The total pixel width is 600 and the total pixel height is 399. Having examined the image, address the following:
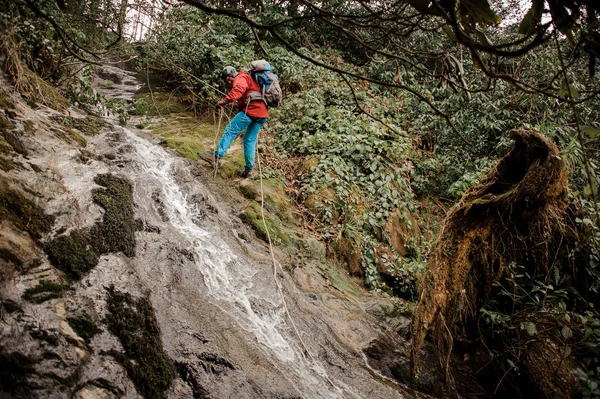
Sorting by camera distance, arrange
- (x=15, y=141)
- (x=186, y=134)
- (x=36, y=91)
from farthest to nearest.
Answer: (x=186, y=134)
(x=36, y=91)
(x=15, y=141)

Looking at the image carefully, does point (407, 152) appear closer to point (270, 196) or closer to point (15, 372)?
point (270, 196)

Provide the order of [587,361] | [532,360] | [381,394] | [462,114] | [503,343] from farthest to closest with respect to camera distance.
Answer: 1. [462,114]
2. [503,343]
3. [532,360]
4. [381,394]
5. [587,361]

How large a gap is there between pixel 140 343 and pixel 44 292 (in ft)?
2.37

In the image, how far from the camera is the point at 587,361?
313cm

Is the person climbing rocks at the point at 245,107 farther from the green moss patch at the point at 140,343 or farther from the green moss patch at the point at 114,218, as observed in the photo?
the green moss patch at the point at 140,343

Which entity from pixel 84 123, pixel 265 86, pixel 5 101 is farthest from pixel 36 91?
pixel 265 86

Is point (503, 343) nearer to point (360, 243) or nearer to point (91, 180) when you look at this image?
point (360, 243)

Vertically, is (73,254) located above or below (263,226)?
below

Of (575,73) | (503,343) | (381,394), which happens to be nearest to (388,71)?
(575,73)

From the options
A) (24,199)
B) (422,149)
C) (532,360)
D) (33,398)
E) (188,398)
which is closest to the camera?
(33,398)

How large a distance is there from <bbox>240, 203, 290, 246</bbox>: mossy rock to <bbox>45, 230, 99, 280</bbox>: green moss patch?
2384 millimetres

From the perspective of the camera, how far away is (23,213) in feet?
9.19

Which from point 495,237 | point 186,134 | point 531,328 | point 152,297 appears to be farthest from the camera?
point 186,134

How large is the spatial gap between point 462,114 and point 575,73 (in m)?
2.21
